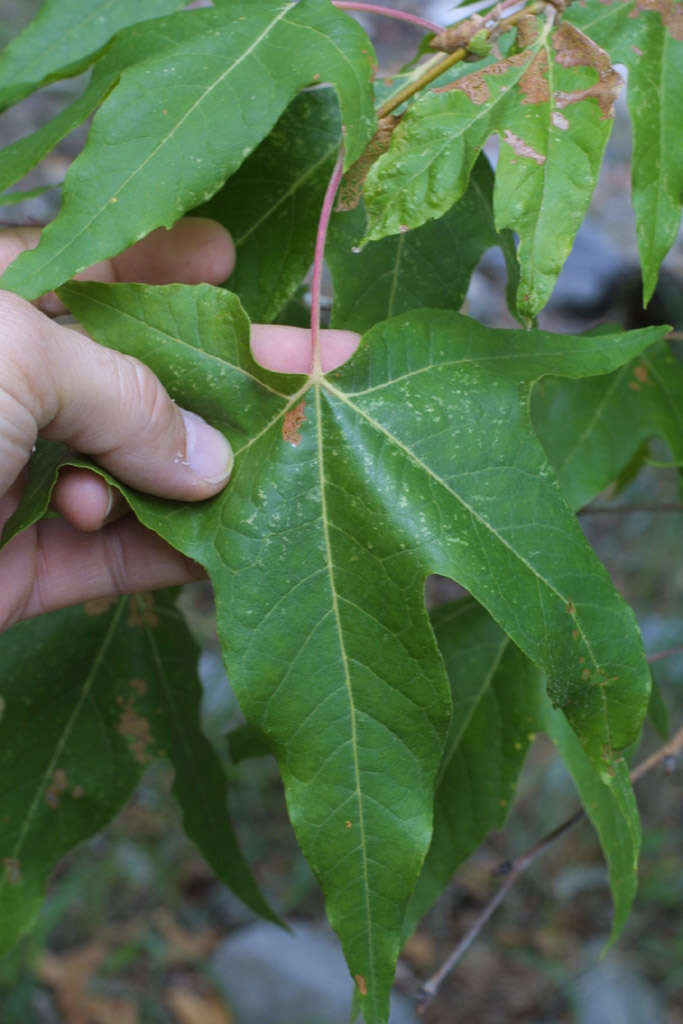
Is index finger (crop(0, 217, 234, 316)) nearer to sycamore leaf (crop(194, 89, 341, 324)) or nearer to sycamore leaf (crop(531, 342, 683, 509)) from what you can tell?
sycamore leaf (crop(194, 89, 341, 324))

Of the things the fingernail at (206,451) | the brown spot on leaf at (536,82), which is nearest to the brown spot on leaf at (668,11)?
the brown spot on leaf at (536,82)

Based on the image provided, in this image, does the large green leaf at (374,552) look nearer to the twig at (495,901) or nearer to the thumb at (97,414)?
the thumb at (97,414)

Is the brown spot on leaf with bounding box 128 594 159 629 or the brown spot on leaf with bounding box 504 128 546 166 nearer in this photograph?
the brown spot on leaf with bounding box 504 128 546 166

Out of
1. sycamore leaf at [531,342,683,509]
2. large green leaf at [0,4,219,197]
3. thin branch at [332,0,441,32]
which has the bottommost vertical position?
sycamore leaf at [531,342,683,509]

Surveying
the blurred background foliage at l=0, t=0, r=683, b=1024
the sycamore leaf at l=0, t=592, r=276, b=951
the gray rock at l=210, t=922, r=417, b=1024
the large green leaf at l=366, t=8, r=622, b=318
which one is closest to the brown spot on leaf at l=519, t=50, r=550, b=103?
the large green leaf at l=366, t=8, r=622, b=318

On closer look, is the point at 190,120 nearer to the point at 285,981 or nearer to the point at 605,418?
the point at 605,418
